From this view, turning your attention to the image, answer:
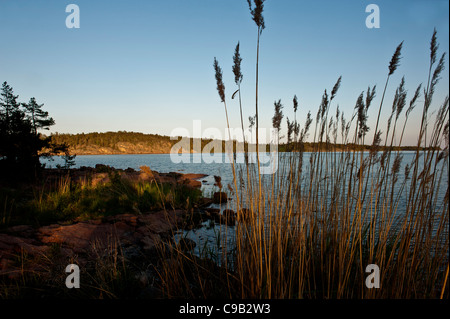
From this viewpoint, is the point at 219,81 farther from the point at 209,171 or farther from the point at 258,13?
the point at 209,171

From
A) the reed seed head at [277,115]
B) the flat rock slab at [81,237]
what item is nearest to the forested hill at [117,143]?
the flat rock slab at [81,237]

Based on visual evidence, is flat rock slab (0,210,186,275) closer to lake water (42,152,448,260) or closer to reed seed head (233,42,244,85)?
lake water (42,152,448,260)

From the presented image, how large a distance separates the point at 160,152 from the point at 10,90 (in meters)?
63.1

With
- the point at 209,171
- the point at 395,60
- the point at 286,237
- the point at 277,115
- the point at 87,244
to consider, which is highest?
the point at 395,60

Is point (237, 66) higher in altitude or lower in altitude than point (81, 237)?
higher

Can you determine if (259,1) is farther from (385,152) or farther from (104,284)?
(104,284)

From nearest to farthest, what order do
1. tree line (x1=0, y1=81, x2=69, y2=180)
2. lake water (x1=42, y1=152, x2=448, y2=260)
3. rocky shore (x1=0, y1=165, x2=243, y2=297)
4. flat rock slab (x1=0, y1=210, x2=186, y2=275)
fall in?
rocky shore (x1=0, y1=165, x2=243, y2=297) → flat rock slab (x1=0, y1=210, x2=186, y2=275) → lake water (x1=42, y1=152, x2=448, y2=260) → tree line (x1=0, y1=81, x2=69, y2=180)

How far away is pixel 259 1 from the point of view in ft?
4.11

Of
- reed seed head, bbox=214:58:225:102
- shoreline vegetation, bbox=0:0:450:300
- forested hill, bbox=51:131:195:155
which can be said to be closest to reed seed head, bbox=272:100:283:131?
shoreline vegetation, bbox=0:0:450:300

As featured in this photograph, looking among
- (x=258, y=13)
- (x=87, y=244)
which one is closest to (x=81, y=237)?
(x=87, y=244)

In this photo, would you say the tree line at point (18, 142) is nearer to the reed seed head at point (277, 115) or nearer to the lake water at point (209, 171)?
the lake water at point (209, 171)

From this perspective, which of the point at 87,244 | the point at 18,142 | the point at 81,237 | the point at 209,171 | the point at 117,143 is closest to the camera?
the point at 87,244

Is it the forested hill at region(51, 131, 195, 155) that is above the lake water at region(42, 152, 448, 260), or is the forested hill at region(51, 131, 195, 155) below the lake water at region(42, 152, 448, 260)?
above

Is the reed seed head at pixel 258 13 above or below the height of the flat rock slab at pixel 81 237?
above
